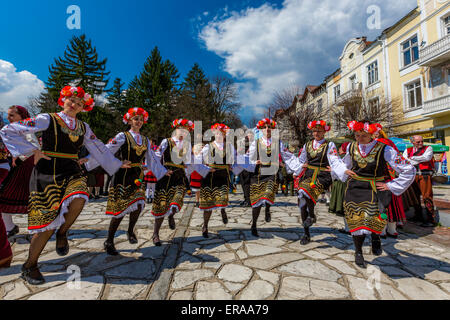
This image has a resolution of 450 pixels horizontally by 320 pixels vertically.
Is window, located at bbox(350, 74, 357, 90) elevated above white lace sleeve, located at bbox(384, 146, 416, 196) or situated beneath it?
elevated above

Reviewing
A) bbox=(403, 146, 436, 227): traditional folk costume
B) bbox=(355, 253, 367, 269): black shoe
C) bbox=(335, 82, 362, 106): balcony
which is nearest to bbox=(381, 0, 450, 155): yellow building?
bbox=(335, 82, 362, 106): balcony

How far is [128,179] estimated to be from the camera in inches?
145

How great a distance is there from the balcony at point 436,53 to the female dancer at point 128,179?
19.5 metres

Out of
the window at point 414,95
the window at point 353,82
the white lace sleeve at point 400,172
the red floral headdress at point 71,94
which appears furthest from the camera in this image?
the window at point 353,82

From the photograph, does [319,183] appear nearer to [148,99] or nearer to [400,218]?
[400,218]

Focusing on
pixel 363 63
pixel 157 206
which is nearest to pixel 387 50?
pixel 363 63

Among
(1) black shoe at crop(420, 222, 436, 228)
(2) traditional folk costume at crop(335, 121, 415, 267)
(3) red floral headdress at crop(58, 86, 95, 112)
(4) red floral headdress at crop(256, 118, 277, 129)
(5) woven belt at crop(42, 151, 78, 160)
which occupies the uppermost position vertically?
(3) red floral headdress at crop(58, 86, 95, 112)

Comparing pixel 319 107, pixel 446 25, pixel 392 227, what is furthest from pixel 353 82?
pixel 392 227

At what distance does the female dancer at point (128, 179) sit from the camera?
11.6ft

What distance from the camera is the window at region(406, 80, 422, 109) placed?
17891 millimetres

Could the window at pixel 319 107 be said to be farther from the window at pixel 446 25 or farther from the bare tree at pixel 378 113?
the window at pixel 446 25

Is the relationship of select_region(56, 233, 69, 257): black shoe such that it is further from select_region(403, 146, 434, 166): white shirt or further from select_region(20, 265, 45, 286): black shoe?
select_region(403, 146, 434, 166): white shirt

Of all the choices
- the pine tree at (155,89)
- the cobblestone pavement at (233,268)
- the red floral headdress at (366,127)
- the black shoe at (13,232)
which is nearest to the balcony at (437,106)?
the cobblestone pavement at (233,268)

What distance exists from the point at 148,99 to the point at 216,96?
11299mm
